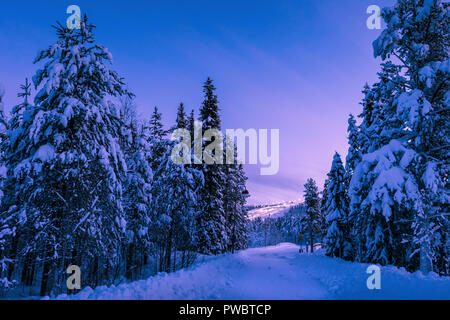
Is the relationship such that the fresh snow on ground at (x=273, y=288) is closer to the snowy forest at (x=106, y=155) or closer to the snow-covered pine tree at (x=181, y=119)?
the snowy forest at (x=106, y=155)

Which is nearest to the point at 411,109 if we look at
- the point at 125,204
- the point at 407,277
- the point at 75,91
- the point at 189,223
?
the point at 407,277

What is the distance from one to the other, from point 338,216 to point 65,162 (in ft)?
75.7

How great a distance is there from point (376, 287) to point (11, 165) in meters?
14.1

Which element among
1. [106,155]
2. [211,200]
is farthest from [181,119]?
[106,155]

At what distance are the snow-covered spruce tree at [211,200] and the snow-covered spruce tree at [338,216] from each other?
10763mm

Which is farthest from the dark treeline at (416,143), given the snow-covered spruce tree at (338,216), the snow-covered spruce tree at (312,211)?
the snow-covered spruce tree at (312,211)

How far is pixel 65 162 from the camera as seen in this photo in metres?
A: 8.39

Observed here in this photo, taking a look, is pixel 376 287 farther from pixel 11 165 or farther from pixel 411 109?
pixel 11 165

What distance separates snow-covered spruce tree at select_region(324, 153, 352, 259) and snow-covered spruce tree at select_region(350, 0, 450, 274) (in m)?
12.1

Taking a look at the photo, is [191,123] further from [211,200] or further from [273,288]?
[273,288]

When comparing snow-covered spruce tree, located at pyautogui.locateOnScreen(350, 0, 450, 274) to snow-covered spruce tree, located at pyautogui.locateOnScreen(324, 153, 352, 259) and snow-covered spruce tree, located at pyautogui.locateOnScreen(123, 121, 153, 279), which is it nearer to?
snow-covered spruce tree, located at pyautogui.locateOnScreen(324, 153, 352, 259)

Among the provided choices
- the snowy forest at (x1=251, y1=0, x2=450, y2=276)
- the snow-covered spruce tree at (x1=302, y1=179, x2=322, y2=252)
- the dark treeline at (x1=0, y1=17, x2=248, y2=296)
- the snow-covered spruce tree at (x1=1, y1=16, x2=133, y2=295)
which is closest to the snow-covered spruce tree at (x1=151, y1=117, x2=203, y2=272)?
the dark treeline at (x1=0, y1=17, x2=248, y2=296)

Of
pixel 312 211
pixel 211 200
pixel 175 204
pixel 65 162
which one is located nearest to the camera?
pixel 65 162

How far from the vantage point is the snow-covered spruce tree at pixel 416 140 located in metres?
8.56
